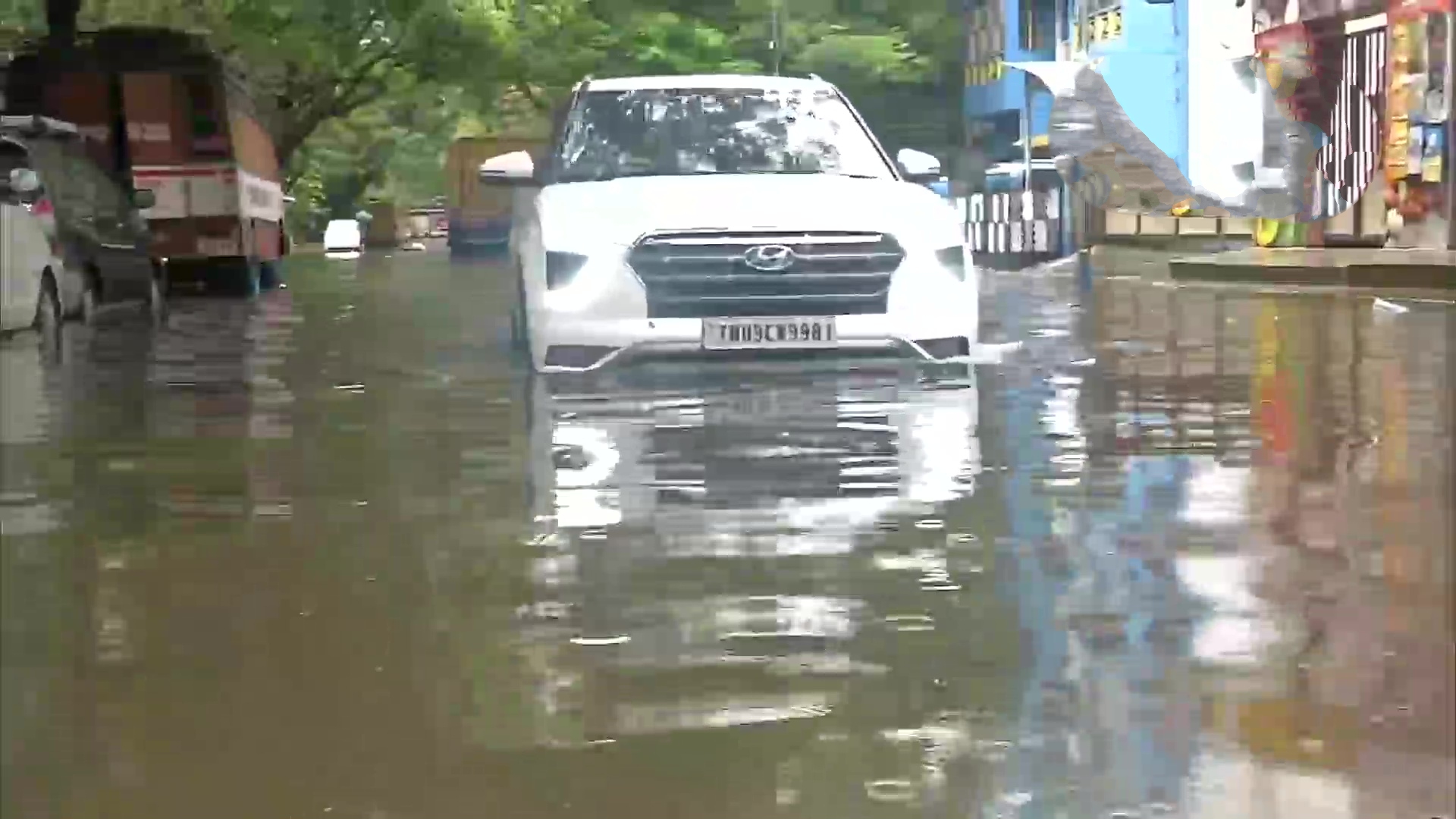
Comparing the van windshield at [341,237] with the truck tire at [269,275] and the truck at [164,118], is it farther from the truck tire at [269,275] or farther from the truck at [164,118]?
the truck at [164,118]

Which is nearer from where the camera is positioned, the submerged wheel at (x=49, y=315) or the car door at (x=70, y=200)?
the submerged wheel at (x=49, y=315)

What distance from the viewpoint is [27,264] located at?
14.5 metres

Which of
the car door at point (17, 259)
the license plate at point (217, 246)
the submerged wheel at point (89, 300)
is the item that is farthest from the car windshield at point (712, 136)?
the license plate at point (217, 246)

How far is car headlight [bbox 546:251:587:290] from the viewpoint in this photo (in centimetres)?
1044

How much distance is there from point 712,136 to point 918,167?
3.60ft

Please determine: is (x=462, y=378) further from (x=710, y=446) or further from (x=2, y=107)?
(x=2, y=107)

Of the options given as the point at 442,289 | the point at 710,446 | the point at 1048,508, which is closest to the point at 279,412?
the point at 710,446

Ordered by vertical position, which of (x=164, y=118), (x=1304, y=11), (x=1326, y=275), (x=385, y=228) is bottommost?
(x=385, y=228)

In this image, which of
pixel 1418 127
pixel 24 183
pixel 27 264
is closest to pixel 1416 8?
pixel 1418 127

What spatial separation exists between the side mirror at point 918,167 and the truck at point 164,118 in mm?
12461

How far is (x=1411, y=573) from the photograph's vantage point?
19.9 ft

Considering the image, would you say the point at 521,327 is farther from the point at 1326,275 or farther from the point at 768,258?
the point at 1326,275

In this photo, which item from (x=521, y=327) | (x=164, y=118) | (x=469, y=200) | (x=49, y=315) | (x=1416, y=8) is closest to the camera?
(x=521, y=327)

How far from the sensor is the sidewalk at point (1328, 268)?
→ 67.5 ft
